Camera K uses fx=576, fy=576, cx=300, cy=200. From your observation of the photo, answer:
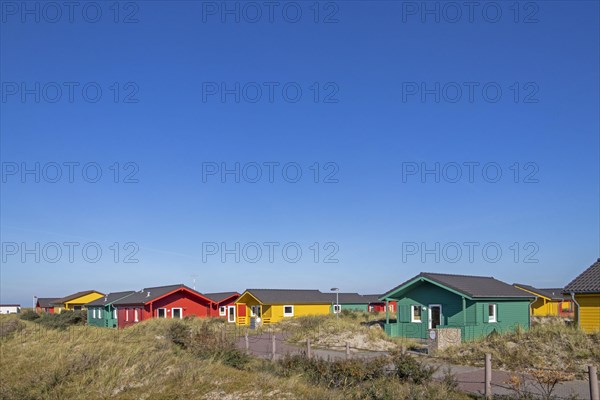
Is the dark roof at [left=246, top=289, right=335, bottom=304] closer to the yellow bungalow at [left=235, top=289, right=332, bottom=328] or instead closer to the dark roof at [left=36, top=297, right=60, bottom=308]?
the yellow bungalow at [left=235, top=289, right=332, bottom=328]

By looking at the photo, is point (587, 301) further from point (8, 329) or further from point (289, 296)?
point (289, 296)

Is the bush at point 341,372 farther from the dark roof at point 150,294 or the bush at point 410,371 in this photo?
the dark roof at point 150,294

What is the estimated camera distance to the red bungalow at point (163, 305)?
160 ft

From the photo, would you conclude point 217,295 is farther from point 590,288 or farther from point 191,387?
point 191,387

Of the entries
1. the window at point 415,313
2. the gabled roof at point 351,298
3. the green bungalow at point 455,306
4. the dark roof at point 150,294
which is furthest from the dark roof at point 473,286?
the gabled roof at point 351,298

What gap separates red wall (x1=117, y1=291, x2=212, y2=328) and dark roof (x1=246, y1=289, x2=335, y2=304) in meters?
4.57

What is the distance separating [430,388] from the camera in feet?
41.4

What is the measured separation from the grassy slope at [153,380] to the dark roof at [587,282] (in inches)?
671

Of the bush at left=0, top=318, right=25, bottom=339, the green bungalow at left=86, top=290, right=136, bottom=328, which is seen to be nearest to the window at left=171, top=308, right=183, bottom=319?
the green bungalow at left=86, top=290, right=136, bottom=328

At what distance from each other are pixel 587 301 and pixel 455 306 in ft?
20.7

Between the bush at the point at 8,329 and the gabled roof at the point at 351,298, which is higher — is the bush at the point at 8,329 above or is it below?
above

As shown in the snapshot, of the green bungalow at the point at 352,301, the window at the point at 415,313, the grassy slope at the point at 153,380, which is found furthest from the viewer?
the green bungalow at the point at 352,301

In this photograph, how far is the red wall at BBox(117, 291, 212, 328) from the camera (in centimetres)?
4859

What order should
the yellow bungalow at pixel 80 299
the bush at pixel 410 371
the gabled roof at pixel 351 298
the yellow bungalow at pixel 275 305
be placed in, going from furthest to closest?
the yellow bungalow at pixel 80 299
the gabled roof at pixel 351 298
the yellow bungalow at pixel 275 305
the bush at pixel 410 371
